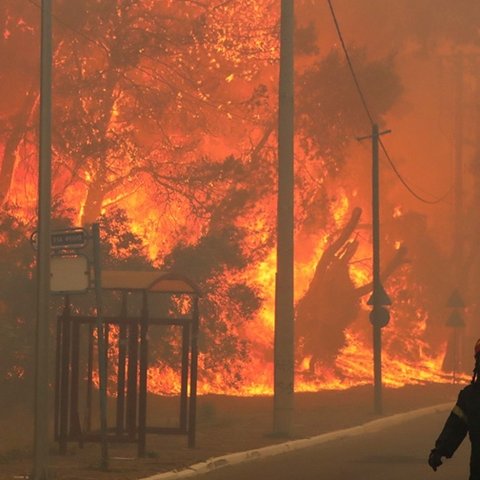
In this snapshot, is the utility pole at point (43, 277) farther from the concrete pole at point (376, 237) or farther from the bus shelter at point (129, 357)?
the concrete pole at point (376, 237)

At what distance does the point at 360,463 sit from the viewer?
2242 cm

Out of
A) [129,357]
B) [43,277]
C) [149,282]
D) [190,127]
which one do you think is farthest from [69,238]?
[190,127]

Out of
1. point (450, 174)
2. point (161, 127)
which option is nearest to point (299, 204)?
point (161, 127)

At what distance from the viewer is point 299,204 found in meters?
52.9

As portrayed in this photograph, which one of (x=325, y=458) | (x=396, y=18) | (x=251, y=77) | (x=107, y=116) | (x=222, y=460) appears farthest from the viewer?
(x=396, y=18)

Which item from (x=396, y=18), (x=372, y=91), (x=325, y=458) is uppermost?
(x=396, y=18)

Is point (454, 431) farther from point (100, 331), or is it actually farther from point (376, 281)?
point (376, 281)

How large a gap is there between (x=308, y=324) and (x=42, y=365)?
1425 inches

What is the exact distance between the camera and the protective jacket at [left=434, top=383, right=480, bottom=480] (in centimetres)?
975

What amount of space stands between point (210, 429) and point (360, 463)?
6.65 m

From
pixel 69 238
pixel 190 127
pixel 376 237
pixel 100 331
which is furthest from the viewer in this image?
pixel 190 127

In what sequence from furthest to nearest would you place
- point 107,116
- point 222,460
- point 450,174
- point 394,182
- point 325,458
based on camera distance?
point 450,174 → point 394,182 → point 107,116 → point 325,458 → point 222,460

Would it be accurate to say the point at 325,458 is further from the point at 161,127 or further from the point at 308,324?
the point at 308,324

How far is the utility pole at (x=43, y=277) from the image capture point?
18.0 m
